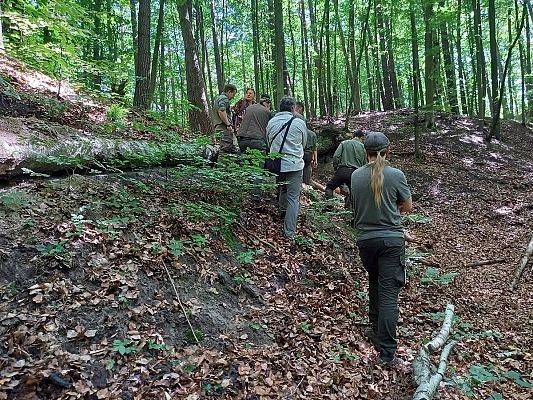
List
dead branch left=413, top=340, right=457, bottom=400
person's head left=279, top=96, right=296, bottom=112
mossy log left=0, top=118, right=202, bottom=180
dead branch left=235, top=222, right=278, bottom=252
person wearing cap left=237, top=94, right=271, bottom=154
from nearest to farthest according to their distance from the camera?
dead branch left=413, top=340, right=457, bottom=400
mossy log left=0, top=118, right=202, bottom=180
dead branch left=235, top=222, right=278, bottom=252
person's head left=279, top=96, right=296, bottom=112
person wearing cap left=237, top=94, right=271, bottom=154

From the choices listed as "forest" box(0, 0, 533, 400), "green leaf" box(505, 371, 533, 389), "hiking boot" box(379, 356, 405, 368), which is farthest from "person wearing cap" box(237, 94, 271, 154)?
"green leaf" box(505, 371, 533, 389)

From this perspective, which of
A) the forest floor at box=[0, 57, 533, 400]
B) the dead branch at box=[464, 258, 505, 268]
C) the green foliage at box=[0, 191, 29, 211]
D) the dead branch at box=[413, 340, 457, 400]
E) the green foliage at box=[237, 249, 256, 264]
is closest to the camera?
the forest floor at box=[0, 57, 533, 400]

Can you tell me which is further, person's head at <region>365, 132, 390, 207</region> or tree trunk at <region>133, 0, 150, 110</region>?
tree trunk at <region>133, 0, 150, 110</region>

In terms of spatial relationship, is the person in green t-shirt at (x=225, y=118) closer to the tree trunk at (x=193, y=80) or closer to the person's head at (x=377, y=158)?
the tree trunk at (x=193, y=80)

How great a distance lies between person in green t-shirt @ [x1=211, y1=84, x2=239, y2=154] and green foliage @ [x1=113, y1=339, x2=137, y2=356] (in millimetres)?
5546

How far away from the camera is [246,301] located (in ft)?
15.8

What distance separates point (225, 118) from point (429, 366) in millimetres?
6095

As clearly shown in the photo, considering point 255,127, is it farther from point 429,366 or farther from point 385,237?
point 429,366

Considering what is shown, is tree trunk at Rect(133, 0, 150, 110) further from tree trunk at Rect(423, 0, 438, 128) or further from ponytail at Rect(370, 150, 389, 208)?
tree trunk at Rect(423, 0, 438, 128)

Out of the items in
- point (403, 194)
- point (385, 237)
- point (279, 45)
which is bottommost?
point (385, 237)

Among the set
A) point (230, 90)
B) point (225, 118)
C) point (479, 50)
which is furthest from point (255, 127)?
point (479, 50)

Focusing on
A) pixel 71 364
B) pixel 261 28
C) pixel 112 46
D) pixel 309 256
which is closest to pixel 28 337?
pixel 71 364

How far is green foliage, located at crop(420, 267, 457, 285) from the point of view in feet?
23.4

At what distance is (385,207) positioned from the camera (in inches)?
175
